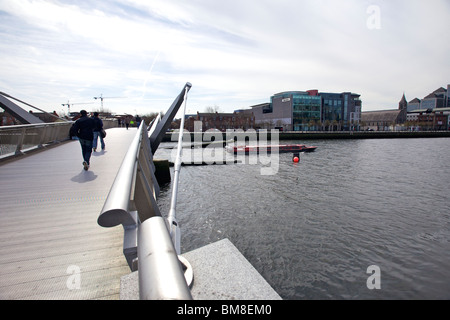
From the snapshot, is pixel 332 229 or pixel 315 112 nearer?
pixel 332 229

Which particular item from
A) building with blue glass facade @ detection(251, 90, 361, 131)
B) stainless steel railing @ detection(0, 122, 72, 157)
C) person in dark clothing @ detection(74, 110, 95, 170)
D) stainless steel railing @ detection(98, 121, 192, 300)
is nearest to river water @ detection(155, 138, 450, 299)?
person in dark clothing @ detection(74, 110, 95, 170)

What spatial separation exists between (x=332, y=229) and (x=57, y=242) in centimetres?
1005

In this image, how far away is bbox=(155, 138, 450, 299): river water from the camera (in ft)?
24.6

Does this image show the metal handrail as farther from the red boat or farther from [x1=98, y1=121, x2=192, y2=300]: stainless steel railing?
the red boat

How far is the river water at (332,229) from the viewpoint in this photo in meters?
7.51

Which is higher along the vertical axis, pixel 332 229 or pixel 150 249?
pixel 150 249

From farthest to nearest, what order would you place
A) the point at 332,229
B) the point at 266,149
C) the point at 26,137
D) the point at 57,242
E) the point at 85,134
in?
the point at 266,149 < the point at 332,229 < the point at 26,137 < the point at 85,134 < the point at 57,242

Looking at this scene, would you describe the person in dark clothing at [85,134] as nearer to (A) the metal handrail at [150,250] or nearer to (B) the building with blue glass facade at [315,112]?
(A) the metal handrail at [150,250]

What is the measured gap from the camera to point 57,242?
3617mm

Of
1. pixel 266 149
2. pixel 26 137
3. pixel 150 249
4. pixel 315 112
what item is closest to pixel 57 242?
pixel 150 249

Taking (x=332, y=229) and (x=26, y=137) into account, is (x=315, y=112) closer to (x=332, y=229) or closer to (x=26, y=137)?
(x=332, y=229)

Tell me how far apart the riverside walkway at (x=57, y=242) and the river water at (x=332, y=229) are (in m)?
5.12
